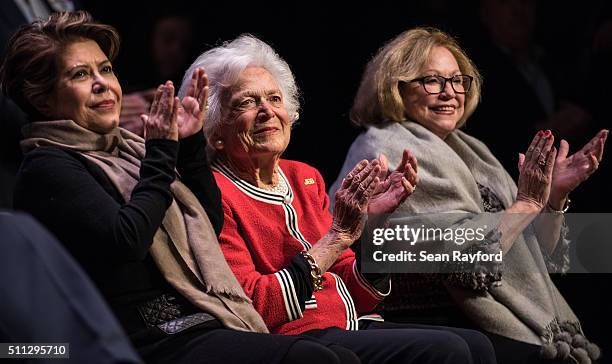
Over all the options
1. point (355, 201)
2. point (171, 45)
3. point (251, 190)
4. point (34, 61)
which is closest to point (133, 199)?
point (34, 61)

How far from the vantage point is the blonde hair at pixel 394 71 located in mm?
3518

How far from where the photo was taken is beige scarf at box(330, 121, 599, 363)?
10.9ft

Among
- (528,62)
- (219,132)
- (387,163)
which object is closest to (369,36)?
(528,62)

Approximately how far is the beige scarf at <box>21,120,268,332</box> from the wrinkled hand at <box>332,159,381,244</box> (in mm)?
366

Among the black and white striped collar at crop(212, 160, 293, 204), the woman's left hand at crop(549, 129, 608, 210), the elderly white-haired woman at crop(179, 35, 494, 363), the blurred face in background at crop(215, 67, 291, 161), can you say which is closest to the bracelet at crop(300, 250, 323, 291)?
the elderly white-haired woman at crop(179, 35, 494, 363)

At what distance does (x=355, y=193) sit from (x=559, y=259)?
96 cm

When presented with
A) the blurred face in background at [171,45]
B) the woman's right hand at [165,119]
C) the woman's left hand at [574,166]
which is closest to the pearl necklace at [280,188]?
the woman's right hand at [165,119]

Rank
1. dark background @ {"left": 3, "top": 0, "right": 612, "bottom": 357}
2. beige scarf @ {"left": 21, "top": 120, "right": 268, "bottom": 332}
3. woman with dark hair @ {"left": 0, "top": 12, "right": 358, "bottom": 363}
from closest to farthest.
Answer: woman with dark hair @ {"left": 0, "top": 12, "right": 358, "bottom": 363} < beige scarf @ {"left": 21, "top": 120, "right": 268, "bottom": 332} < dark background @ {"left": 3, "top": 0, "right": 612, "bottom": 357}

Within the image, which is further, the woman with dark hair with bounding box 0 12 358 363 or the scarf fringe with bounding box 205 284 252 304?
the scarf fringe with bounding box 205 284 252 304

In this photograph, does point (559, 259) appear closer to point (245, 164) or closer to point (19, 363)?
point (245, 164)

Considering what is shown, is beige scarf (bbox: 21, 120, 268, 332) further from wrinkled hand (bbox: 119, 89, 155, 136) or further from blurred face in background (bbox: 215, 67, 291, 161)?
wrinkled hand (bbox: 119, 89, 155, 136)

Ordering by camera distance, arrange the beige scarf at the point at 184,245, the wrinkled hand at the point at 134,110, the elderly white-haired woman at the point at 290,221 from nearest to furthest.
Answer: the beige scarf at the point at 184,245
the elderly white-haired woman at the point at 290,221
the wrinkled hand at the point at 134,110

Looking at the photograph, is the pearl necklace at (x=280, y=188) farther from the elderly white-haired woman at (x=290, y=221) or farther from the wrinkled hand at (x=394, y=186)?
the wrinkled hand at (x=394, y=186)

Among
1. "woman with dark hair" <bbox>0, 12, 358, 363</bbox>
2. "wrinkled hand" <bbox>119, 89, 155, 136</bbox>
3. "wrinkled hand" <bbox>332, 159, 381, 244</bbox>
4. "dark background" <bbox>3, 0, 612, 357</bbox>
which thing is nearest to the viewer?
"woman with dark hair" <bbox>0, 12, 358, 363</bbox>
